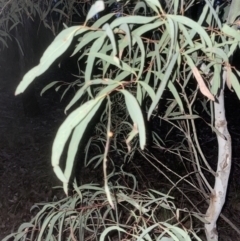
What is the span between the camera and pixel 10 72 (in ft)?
16.6

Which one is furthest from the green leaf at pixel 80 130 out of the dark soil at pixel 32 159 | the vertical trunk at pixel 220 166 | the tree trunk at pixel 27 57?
the tree trunk at pixel 27 57

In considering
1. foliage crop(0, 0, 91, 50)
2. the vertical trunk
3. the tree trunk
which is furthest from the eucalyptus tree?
the tree trunk

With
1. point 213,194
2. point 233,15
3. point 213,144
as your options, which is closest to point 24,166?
point 213,144

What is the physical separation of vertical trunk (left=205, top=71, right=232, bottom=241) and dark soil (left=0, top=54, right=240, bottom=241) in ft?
3.76

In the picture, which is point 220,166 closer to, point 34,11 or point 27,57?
point 34,11

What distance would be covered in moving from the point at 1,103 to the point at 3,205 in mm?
1955

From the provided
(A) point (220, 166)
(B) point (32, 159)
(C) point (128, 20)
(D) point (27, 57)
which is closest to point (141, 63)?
(C) point (128, 20)

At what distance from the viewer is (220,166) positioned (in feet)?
2.53

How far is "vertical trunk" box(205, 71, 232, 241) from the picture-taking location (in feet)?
2.39

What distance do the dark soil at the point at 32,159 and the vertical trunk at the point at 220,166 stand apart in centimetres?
114

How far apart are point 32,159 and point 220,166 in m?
2.21

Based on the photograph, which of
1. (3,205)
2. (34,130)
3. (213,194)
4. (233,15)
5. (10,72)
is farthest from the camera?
(10,72)

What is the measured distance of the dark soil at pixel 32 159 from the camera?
86.0 inches

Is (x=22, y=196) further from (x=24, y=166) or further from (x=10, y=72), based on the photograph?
(x=10, y=72)
